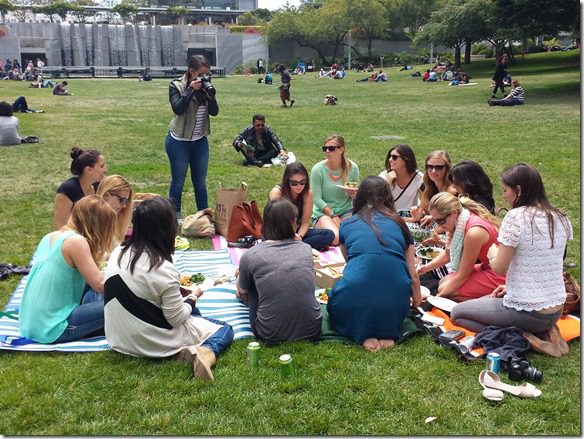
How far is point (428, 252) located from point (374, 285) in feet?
6.13

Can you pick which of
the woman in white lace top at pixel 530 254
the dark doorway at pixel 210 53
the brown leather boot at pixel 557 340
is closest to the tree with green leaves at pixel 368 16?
the dark doorway at pixel 210 53

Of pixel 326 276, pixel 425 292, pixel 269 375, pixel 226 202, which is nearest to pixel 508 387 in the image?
pixel 269 375

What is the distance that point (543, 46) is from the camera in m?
55.4

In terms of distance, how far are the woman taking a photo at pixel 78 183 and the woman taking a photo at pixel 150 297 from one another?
6.73ft

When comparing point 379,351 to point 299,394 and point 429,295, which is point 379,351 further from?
point 429,295

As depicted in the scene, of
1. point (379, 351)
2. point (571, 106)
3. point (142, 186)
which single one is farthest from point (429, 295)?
point (571, 106)

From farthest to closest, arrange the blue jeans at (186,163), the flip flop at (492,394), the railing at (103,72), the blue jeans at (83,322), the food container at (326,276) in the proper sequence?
the railing at (103,72) < the blue jeans at (186,163) < the food container at (326,276) < the blue jeans at (83,322) < the flip flop at (492,394)

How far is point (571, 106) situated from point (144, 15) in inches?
4059

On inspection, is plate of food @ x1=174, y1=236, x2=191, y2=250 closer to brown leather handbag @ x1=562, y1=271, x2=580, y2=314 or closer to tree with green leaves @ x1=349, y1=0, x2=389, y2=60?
brown leather handbag @ x1=562, y1=271, x2=580, y2=314

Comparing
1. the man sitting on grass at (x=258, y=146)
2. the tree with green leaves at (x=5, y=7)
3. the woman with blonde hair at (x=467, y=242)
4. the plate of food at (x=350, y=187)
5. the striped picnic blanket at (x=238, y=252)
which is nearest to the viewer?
the woman with blonde hair at (x=467, y=242)

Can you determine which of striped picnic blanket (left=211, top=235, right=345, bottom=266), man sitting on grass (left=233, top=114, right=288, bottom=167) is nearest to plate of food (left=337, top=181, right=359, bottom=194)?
striped picnic blanket (left=211, top=235, right=345, bottom=266)

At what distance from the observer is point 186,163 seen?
7.87 meters

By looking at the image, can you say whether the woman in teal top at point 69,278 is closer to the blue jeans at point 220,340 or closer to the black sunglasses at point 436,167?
the blue jeans at point 220,340

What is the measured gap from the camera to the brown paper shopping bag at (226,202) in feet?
24.0
